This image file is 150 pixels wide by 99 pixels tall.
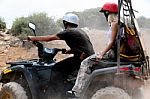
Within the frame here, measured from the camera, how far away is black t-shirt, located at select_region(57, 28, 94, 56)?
7637 mm

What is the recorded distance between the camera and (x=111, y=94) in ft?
20.9

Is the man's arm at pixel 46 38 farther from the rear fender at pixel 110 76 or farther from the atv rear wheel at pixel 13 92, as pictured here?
the rear fender at pixel 110 76

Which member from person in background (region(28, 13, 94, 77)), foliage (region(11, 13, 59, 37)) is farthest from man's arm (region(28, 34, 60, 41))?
foliage (region(11, 13, 59, 37))

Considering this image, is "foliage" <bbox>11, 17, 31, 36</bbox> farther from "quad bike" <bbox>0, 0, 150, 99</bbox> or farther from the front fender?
"quad bike" <bbox>0, 0, 150, 99</bbox>

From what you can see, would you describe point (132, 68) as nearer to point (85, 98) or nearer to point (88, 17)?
point (85, 98)

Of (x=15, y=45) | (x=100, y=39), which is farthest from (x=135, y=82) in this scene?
(x=100, y=39)

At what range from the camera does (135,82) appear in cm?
660

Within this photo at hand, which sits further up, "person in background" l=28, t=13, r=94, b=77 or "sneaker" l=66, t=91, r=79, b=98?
"person in background" l=28, t=13, r=94, b=77

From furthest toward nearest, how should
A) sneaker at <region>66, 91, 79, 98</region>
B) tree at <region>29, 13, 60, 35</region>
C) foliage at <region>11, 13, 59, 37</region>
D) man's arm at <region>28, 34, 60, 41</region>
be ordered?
1. tree at <region>29, 13, 60, 35</region>
2. foliage at <region>11, 13, 59, 37</region>
3. man's arm at <region>28, 34, 60, 41</region>
4. sneaker at <region>66, 91, 79, 98</region>

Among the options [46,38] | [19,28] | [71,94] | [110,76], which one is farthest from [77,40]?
[19,28]

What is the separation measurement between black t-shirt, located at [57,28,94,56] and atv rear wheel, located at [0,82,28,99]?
1239mm

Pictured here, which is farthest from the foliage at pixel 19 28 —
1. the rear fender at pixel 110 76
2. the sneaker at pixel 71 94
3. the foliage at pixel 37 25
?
the rear fender at pixel 110 76

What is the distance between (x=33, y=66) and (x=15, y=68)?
14.0 inches

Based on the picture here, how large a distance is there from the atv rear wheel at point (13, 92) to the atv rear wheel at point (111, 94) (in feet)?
6.36
